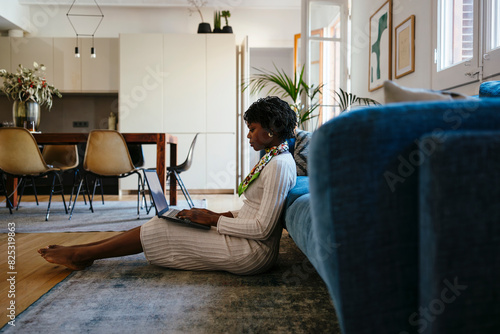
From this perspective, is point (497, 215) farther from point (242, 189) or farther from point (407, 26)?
point (407, 26)

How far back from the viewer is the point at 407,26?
12.1ft

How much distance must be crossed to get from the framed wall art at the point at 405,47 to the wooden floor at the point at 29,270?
8.90 feet

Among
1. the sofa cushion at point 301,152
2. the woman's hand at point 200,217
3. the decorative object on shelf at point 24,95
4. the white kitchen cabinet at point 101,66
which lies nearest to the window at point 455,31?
the sofa cushion at point 301,152

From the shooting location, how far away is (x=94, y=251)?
193cm

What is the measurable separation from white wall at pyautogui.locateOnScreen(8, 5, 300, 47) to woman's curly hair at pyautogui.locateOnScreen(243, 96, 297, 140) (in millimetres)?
5514

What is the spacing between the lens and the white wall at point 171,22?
690 cm

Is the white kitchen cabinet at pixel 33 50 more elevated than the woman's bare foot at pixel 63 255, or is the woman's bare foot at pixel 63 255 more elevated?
the white kitchen cabinet at pixel 33 50

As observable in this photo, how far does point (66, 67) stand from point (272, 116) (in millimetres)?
5806

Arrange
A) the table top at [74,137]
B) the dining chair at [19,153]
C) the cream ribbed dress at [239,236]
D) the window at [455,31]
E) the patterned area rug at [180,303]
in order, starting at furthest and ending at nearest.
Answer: the table top at [74,137] → the dining chair at [19,153] → the window at [455,31] → the cream ribbed dress at [239,236] → the patterned area rug at [180,303]

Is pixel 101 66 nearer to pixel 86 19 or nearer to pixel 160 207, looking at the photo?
→ pixel 86 19

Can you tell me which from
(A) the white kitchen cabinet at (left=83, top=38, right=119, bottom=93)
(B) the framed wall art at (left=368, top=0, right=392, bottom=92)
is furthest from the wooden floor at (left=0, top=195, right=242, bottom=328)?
(A) the white kitchen cabinet at (left=83, top=38, right=119, bottom=93)

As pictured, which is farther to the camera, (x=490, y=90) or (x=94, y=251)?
(x=94, y=251)

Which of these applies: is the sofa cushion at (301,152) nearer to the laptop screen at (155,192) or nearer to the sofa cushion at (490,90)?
the laptop screen at (155,192)

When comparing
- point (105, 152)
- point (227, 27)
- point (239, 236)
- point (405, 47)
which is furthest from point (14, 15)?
point (239, 236)
